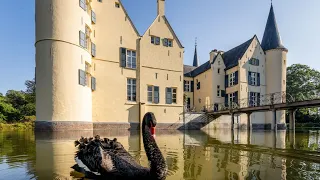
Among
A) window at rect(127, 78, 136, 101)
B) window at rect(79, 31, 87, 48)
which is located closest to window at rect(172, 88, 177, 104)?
window at rect(127, 78, 136, 101)

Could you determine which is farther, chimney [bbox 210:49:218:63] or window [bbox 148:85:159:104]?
chimney [bbox 210:49:218:63]

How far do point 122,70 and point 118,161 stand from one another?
1979cm

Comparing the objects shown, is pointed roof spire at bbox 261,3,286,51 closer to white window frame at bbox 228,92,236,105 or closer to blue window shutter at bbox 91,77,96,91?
white window frame at bbox 228,92,236,105

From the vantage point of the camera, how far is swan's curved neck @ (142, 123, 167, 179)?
391 cm

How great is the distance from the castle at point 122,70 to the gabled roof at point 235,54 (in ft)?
0.47

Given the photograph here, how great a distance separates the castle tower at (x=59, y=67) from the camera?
16.8 metres

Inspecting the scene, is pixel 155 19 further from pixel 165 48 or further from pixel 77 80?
pixel 77 80

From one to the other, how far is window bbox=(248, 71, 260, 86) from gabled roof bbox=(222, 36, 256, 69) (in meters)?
2.70

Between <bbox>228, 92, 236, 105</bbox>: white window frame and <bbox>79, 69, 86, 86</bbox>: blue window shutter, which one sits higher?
<bbox>79, 69, 86, 86</bbox>: blue window shutter

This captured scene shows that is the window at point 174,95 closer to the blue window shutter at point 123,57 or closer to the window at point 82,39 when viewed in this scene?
the blue window shutter at point 123,57

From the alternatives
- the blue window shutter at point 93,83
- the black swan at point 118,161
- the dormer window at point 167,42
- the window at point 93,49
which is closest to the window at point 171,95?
the dormer window at point 167,42

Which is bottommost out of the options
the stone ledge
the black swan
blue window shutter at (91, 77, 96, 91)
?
the stone ledge

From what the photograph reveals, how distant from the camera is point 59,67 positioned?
17.4 meters

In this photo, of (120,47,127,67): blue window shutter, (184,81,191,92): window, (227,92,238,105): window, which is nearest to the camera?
(120,47,127,67): blue window shutter
